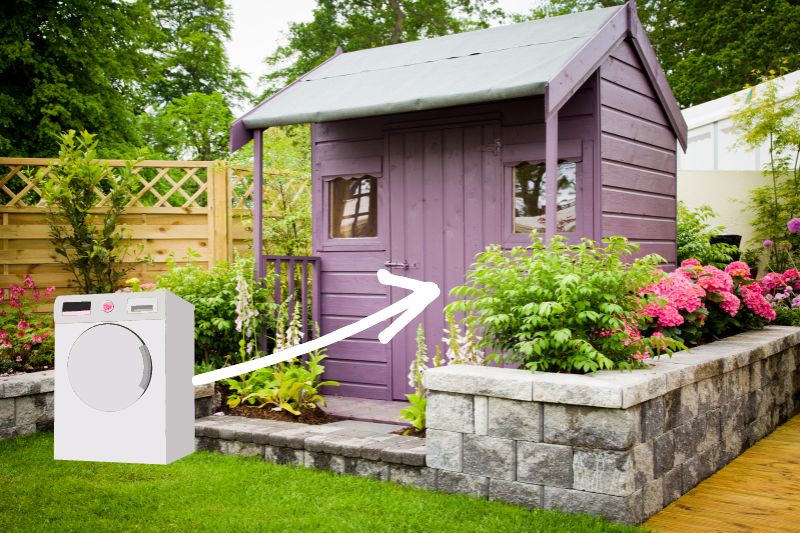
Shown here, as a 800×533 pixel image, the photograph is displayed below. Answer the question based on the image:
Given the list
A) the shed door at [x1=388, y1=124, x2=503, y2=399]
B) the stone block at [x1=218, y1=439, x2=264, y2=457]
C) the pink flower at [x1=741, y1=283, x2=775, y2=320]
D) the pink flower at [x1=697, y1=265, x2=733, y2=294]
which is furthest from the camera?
the pink flower at [x1=741, y1=283, x2=775, y2=320]

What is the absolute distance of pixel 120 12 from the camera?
14.0 metres

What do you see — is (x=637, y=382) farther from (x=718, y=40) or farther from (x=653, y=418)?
(x=718, y=40)

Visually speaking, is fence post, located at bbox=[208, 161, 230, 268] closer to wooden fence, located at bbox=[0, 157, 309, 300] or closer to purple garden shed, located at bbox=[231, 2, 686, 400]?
wooden fence, located at bbox=[0, 157, 309, 300]

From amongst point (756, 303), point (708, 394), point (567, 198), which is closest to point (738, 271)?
point (756, 303)

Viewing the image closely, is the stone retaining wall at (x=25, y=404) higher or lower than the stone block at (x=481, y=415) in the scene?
lower

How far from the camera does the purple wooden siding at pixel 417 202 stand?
17.7ft

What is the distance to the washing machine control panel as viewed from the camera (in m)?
2.61

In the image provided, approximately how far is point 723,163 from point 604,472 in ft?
35.1

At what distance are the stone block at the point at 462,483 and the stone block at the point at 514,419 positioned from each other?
0.80 ft

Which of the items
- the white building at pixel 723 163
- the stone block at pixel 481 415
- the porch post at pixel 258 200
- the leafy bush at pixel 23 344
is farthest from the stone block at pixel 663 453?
the white building at pixel 723 163

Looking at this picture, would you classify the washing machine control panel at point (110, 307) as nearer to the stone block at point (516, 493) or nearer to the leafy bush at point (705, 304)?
the stone block at point (516, 493)

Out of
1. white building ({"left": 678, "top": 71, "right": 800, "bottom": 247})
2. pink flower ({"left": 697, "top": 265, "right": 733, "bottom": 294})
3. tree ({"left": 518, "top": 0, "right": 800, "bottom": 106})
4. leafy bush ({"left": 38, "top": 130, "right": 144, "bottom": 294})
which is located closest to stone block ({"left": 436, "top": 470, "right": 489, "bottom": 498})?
pink flower ({"left": 697, "top": 265, "right": 733, "bottom": 294})

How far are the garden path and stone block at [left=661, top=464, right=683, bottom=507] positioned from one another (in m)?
0.03

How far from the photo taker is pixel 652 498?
3670 millimetres
